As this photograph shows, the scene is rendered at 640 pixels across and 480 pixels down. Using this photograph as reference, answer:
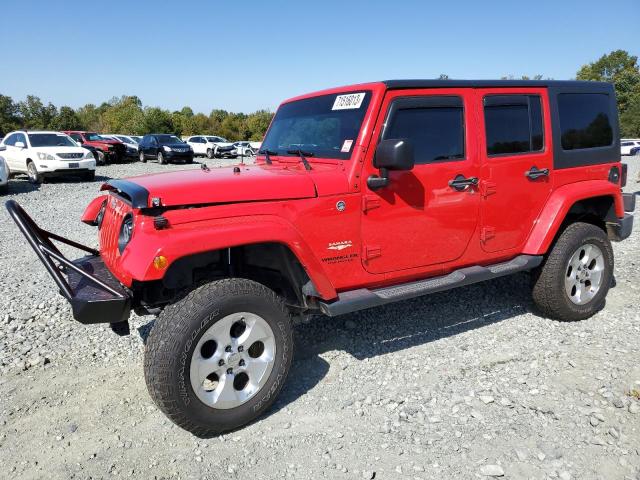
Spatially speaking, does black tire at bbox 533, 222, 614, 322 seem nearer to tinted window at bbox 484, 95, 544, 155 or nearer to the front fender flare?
the front fender flare

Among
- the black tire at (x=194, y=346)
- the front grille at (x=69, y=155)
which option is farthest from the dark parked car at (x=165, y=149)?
the black tire at (x=194, y=346)

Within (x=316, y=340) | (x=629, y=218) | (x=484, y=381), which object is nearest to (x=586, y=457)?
(x=484, y=381)

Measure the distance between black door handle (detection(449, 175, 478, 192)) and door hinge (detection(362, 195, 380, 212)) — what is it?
0.68 meters

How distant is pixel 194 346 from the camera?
270cm

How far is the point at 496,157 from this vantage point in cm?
383

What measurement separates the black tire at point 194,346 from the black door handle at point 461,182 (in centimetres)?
161

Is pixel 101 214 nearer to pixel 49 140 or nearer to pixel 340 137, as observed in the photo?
pixel 340 137

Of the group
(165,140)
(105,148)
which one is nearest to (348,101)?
(165,140)

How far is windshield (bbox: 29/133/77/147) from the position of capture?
15117 mm

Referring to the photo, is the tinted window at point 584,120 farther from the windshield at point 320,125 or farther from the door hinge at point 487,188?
the windshield at point 320,125

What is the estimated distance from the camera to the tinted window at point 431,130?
11.2 feet

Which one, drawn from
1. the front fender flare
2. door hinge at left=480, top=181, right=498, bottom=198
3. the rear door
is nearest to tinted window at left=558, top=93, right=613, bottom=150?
the rear door

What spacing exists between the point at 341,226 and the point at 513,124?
185 centimetres

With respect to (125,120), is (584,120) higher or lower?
lower
